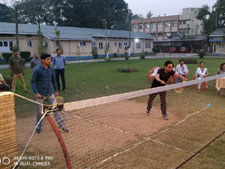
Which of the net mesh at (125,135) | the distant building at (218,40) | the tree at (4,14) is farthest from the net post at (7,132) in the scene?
the tree at (4,14)

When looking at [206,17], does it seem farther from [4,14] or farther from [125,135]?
[125,135]

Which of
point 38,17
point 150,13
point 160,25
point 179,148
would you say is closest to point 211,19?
point 160,25

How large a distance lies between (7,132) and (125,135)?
117 inches

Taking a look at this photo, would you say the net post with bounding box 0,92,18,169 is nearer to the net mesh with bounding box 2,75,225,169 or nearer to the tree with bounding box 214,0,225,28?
the net mesh with bounding box 2,75,225,169

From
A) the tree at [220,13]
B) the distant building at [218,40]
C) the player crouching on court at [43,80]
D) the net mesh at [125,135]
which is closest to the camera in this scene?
the net mesh at [125,135]

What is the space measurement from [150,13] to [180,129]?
123435 mm

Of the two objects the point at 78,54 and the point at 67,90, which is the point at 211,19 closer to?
the point at 78,54

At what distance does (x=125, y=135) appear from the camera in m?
5.16

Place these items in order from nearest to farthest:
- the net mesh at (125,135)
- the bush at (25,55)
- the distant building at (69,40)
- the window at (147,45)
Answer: the net mesh at (125,135)
the bush at (25,55)
the distant building at (69,40)
the window at (147,45)

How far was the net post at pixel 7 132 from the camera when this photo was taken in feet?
9.06

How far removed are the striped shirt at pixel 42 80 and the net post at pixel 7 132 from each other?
1833 mm

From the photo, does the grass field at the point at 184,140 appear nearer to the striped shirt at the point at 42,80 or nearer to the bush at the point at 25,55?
the striped shirt at the point at 42,80

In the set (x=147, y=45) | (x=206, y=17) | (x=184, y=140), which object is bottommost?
(x=184, y=140)

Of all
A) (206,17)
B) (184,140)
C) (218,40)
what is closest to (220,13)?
(206,17)
